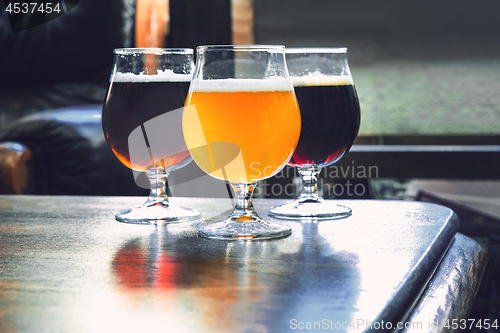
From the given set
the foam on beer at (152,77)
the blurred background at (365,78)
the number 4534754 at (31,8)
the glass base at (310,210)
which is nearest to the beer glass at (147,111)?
the foam on beer at (152,77)

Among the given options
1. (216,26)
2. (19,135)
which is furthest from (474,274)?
(216,26)

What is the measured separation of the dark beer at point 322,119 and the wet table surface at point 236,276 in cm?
9

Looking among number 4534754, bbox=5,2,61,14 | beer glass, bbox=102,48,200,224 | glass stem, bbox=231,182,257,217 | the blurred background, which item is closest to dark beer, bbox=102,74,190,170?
beer glass, bbox=102,48,200,224

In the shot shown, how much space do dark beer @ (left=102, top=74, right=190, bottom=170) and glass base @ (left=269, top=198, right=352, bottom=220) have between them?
0.13 metres

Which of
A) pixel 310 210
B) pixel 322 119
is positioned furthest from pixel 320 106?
pixel 310 210

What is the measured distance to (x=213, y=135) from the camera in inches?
19.5

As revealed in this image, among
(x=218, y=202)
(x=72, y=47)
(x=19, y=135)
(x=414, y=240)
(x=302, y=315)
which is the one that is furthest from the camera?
(x=72, y=47)

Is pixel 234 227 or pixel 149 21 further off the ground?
pixel 149 21

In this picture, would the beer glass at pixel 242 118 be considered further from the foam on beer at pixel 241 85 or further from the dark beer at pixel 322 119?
the dark beer at pixel 322 119

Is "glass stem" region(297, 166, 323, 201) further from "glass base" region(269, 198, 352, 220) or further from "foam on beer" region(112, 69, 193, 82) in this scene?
"foam on beer" region(112, 69, 193, 82)

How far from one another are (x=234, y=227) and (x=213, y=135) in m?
0.09

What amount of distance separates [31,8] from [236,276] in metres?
1.62

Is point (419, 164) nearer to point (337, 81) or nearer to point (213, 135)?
point (337, 81)

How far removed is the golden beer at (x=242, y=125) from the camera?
1.59 feet
